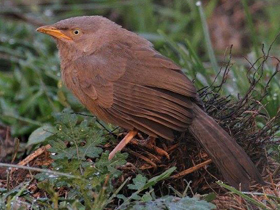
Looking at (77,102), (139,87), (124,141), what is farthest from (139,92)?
(77,102)

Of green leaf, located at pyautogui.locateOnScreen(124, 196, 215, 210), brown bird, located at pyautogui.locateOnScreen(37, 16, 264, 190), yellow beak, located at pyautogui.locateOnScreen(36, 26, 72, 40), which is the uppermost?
yellow beak, located at pyautogui.locateOnScreen(36, 26, 72, 40)

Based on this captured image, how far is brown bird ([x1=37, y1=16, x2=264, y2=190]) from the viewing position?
401cm

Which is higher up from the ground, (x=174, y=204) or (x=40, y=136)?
(x=40, y=136)

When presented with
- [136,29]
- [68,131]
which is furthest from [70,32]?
[136,29]

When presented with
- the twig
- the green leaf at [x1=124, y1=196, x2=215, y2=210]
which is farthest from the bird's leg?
the green leaf at [x1=124, y1=196, x2=215, y2=210]

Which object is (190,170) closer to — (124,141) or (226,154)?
(226,154)

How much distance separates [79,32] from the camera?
4.68 m

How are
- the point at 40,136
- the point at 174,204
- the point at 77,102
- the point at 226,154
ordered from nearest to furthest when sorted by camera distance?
the point at 174,204, the point at 226,154, the point at 40,136, the point at 77,102

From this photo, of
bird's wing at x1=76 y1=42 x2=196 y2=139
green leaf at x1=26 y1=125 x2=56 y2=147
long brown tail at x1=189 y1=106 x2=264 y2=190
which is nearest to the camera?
long brown tail at x1=189 y1=106 x2=264 y2=190

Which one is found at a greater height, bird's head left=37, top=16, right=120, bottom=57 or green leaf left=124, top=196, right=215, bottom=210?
bird's head left=37, top=16, right=120, bottom=57

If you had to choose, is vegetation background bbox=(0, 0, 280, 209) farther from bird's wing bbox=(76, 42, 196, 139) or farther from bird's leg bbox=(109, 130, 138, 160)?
bird's wing bbox=(76, 42, 196, 139)

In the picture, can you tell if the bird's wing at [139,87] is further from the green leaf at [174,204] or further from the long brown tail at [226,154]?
the green leaf at [174,204]

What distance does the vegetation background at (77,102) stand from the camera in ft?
12.0

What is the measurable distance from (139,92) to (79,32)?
2.64 feet
